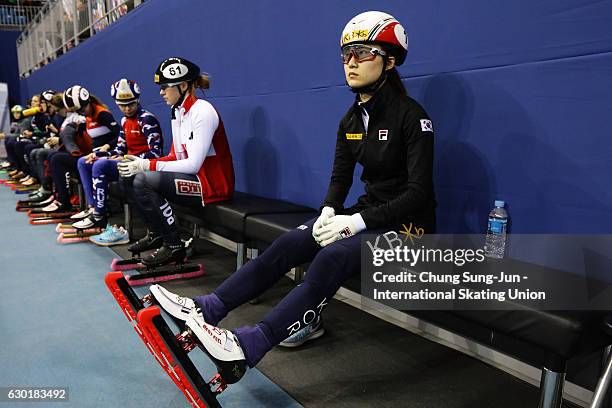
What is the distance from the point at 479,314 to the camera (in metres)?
1.21

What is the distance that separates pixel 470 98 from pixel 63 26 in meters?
8.13

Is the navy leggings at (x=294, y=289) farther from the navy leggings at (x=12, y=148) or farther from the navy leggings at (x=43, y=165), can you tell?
the navy leggings at (x=12, y=148)

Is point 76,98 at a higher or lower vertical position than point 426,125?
higher

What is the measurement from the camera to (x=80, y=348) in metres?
1.76

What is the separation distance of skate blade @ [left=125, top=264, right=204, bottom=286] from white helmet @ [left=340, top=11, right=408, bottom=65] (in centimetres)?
162

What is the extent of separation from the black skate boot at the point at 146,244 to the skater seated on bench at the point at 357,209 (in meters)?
1.47

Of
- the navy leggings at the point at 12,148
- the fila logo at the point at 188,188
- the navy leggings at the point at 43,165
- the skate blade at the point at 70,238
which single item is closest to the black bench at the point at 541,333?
the fila logo at the point at 188,188

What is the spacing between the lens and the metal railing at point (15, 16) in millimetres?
13273

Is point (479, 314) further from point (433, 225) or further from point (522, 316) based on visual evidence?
point (433, 225)

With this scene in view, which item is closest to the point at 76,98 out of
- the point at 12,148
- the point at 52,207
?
the point at 52,207

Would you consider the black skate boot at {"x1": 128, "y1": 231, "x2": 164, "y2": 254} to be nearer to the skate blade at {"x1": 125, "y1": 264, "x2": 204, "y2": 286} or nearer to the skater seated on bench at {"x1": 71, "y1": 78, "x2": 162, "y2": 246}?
the skate blade at {"x1": 125, "y1": 264, "x2": 204, "y2": 286}

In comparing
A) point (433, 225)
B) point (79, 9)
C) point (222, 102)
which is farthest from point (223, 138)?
point (79, 9)

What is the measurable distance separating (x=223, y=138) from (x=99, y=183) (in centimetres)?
131

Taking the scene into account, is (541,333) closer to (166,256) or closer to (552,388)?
(552,388)
